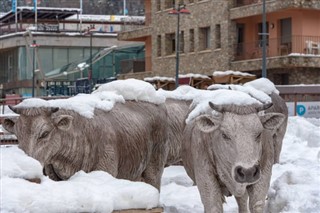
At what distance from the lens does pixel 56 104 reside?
1188cm

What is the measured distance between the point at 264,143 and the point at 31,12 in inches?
3406

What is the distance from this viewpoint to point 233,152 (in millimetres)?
10289

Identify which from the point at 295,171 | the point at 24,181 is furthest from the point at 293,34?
the point at 24,181

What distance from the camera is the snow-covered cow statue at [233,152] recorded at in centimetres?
1016

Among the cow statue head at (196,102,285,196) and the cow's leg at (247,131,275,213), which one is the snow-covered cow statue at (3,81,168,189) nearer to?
the cow statue head at (196,102,285,196)

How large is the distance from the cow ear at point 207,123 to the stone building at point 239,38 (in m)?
37.3

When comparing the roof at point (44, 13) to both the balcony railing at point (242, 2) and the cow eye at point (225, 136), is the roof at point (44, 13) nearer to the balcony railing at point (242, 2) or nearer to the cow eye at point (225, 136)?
the balcony railing at point (242, 2)

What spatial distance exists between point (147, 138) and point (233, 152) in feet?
11.7

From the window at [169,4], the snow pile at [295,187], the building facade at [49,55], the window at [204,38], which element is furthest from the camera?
the building facade at [49,55]

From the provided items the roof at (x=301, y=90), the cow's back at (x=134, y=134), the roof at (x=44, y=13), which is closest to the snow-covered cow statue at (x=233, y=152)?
the cow's back at (x=134, y=134)

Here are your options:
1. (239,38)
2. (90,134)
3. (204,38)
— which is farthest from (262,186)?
(204,38)

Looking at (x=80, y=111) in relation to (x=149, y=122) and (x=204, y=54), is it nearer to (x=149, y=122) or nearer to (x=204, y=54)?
(x=149, y=122)

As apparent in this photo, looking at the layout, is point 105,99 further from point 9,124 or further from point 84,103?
point 9,124

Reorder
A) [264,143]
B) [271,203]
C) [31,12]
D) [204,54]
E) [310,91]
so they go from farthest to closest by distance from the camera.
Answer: [31,12]
[204,54]
[310,91]
[271,203]
[264,143]
